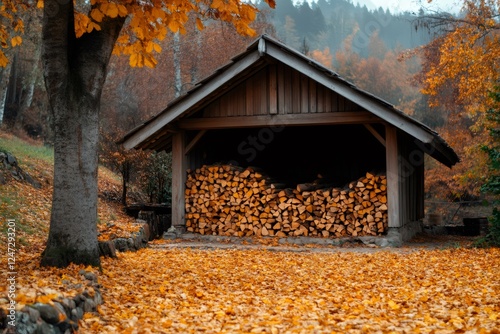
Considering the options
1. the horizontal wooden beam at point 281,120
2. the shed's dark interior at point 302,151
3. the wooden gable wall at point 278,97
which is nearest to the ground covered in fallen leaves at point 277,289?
the horizontal wooden beam at point 281,120

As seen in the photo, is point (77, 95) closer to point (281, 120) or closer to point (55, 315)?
point (55, 315)

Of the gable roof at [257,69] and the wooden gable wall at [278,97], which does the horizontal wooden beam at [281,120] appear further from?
the gable roof at [257,69]

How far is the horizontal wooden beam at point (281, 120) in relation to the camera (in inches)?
470

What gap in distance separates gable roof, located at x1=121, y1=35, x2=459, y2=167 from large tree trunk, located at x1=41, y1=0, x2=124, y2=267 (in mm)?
5152

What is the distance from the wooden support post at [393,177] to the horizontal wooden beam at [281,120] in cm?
51

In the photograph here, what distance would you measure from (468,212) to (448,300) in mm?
24428

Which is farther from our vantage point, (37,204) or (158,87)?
(158,87)

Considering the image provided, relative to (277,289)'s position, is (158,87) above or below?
above

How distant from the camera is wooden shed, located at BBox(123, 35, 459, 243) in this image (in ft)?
38.6

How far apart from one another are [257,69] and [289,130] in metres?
3.23

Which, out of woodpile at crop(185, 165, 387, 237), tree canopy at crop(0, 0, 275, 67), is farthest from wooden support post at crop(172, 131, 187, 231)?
tree canopy at crop(0, 0, 275, 67)

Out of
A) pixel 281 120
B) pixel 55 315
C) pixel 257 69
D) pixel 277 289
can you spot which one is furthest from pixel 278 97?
pixel 55 315

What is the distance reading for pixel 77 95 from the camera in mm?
6957

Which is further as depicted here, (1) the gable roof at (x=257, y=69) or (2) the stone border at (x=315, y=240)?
(2) the stone border at (x=315, y=240)
